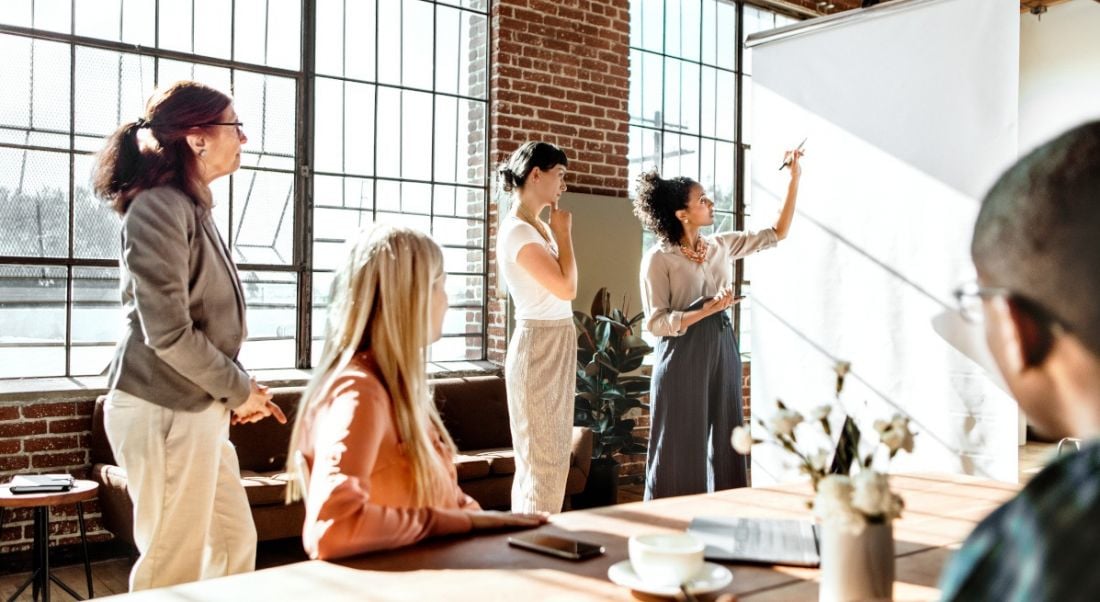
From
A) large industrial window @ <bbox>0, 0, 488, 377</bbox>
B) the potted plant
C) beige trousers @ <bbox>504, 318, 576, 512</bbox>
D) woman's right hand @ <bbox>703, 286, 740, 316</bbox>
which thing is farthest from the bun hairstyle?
the potted plant

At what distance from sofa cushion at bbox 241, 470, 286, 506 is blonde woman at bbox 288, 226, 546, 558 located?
7.84 ft

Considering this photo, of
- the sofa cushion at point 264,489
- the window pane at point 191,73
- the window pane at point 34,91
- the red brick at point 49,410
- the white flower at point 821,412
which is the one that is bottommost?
the sofa cushion at point 264,489

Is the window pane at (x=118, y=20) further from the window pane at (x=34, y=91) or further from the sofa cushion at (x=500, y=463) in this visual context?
the sofa cushion at (x=500, y=463)

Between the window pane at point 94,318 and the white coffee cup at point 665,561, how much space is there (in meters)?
3.80

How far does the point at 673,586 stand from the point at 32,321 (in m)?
3.89

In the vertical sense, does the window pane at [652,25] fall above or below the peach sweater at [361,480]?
above

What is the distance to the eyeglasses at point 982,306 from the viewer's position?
2.39ft

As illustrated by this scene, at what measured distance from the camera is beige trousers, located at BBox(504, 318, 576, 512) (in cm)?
334

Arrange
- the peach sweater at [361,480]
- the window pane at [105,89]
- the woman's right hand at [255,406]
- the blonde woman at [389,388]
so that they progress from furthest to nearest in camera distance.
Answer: the window pane at [105,89] → the woman's right hand at [255,406] → the blonde woman at [389,388] → the peach sweater at [361,480]

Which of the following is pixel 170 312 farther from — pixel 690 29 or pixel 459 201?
pixel 690 29

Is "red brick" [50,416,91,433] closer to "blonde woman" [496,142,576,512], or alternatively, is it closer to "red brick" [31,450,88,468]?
"red brick" [31,450,88,468]

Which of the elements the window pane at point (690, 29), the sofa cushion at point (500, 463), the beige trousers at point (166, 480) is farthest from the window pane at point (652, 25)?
the beige trousers at point (166, 480)

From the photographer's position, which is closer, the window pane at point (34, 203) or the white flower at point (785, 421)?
the white flower at point (785, 421)

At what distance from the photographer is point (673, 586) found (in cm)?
144
